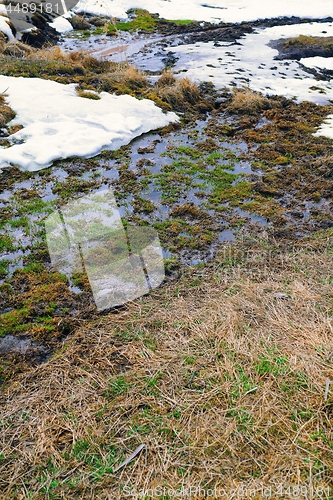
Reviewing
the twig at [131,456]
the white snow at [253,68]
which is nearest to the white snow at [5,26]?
the white snow at [253,68]

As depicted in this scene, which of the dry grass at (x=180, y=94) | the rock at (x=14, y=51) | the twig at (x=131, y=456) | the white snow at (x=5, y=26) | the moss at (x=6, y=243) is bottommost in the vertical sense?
the twig at (x=131, y=456)

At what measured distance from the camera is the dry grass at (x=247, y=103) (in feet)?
32.1

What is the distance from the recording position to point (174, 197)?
648 cm

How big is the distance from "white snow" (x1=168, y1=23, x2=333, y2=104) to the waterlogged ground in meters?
2.45

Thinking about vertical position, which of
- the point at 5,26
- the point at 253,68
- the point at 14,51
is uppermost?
the point at 5,26

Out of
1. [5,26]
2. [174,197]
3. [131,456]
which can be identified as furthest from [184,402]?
[5,26]

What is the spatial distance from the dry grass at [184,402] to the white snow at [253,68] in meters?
9.29

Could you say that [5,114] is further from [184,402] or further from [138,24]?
[138,24]

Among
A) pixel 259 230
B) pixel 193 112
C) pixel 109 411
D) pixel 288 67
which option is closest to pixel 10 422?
pixel 109 411

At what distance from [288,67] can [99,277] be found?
13.2 metres

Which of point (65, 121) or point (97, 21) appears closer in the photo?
point (65, 121)

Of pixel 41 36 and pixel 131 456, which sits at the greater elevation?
pixel 41 36

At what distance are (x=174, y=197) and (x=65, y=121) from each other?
3.51 metres

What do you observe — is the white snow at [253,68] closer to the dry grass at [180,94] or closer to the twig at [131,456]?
the dry grass at [180,94]
